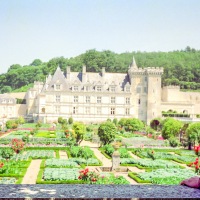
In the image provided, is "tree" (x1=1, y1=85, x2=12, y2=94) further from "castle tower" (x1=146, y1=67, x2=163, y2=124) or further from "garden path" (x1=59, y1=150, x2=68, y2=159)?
"garden path" (x1=59, y1=150, x2=68, y2=159)

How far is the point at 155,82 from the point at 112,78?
7709mm

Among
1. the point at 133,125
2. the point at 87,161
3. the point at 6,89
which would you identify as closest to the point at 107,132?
the point at 87,161

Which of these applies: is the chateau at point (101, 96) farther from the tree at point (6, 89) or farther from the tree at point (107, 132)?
the tree at point (6, 89)

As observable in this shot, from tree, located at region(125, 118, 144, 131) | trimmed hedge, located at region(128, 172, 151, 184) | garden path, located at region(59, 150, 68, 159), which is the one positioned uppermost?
tree, located at region(125, 118, 144, 131)

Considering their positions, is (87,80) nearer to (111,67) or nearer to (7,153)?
(111,67)

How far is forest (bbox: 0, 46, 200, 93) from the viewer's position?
93375mm

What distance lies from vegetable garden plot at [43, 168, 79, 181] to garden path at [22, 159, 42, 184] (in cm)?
57

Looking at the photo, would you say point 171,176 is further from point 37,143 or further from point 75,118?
point 75,118

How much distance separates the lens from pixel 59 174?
19406mm

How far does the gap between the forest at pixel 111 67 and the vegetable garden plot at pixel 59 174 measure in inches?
2828

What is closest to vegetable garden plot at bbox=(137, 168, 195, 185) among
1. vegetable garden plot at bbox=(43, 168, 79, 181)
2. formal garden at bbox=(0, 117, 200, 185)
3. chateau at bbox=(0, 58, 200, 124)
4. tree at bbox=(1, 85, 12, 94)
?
formal garden at bbox=(0, 117, 200, 185)

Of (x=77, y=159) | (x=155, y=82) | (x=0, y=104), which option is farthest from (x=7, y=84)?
(x=77, y=159)

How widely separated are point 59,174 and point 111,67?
74.6 m

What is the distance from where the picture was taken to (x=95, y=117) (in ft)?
217
